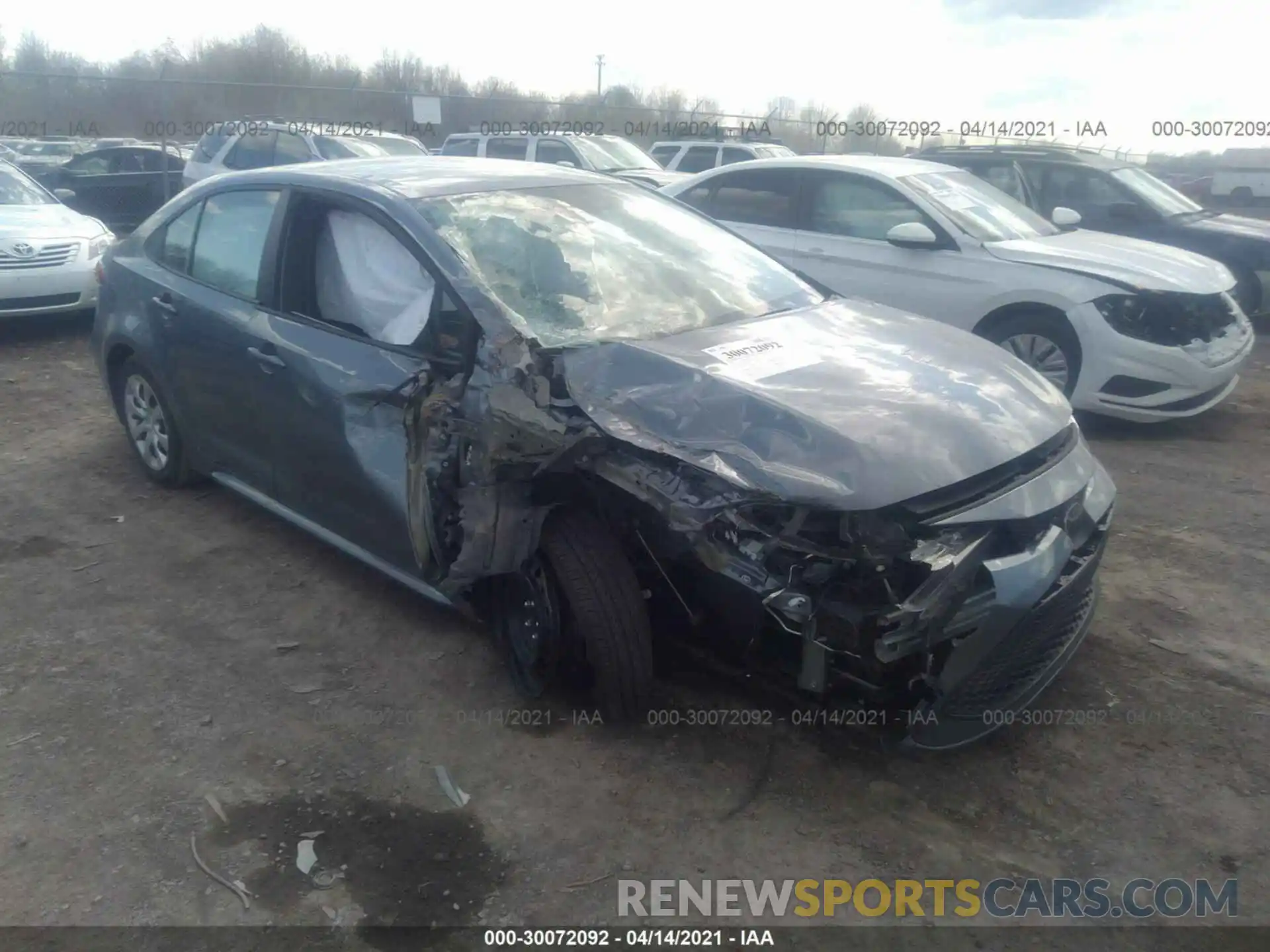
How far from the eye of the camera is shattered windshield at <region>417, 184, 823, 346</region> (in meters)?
3.45

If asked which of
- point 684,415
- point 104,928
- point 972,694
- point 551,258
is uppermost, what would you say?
point 551,258

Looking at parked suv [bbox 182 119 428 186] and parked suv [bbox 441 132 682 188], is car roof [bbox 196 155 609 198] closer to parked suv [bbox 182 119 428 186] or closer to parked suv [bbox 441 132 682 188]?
parked suv [bbox 182 119 428 186]

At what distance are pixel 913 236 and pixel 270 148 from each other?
9301 mm

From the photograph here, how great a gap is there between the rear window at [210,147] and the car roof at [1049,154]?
891 cm

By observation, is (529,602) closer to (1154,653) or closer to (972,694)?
(972,694)

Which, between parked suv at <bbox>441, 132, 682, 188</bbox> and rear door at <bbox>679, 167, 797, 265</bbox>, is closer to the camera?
rear door at <bbox>679, 167, 797, 265</bbox>

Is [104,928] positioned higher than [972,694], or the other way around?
[972,694]

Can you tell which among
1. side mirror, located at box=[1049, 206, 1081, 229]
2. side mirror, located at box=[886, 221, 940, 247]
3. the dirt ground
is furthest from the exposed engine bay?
side mirror, located at box=[1049, 206, 1081, 229]

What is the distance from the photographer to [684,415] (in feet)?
9.57

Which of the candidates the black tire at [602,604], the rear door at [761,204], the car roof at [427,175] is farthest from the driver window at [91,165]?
the black tire at [602,604]

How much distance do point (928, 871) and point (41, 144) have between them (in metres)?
23.8

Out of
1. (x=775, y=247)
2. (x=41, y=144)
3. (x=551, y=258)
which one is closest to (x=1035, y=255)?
(x=775, y=247)

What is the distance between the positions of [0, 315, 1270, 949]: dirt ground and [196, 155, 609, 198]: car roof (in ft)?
5.40

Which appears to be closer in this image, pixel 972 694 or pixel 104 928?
pixel 104 928
